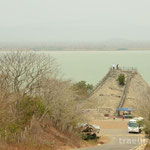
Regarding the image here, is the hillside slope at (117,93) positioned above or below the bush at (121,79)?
below

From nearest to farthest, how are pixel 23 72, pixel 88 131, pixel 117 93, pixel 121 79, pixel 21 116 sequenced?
pixel 21 116 → pixel 23 72 → pixel 88 131 → pixel 117 93 → pixel 121 79

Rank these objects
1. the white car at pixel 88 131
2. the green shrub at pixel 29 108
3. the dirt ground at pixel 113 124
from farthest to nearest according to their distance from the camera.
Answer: the dirt ground at pixel 113 124, the white car at pixel 88 131, the green shrub at pixel 29 108

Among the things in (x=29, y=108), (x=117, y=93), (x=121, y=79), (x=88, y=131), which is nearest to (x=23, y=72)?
(x=29, y=108)

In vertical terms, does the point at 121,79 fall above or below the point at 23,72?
below

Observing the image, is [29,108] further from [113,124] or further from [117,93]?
[117,93]

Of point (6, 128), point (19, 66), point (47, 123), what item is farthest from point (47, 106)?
point (6, 128)

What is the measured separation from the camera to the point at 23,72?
2745 cm

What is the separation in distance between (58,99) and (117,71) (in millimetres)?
40935

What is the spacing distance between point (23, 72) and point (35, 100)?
8.82ft

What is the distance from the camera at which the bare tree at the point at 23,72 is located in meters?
26.2

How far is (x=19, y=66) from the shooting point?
27266 millimetres

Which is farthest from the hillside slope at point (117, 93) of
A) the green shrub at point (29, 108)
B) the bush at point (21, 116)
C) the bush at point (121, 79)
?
the bush at point (21, 116)

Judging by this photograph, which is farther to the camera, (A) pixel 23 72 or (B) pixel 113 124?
(B) pixel 113 124

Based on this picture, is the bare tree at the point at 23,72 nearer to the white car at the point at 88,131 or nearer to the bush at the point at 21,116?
the bush at the point at 21,116
